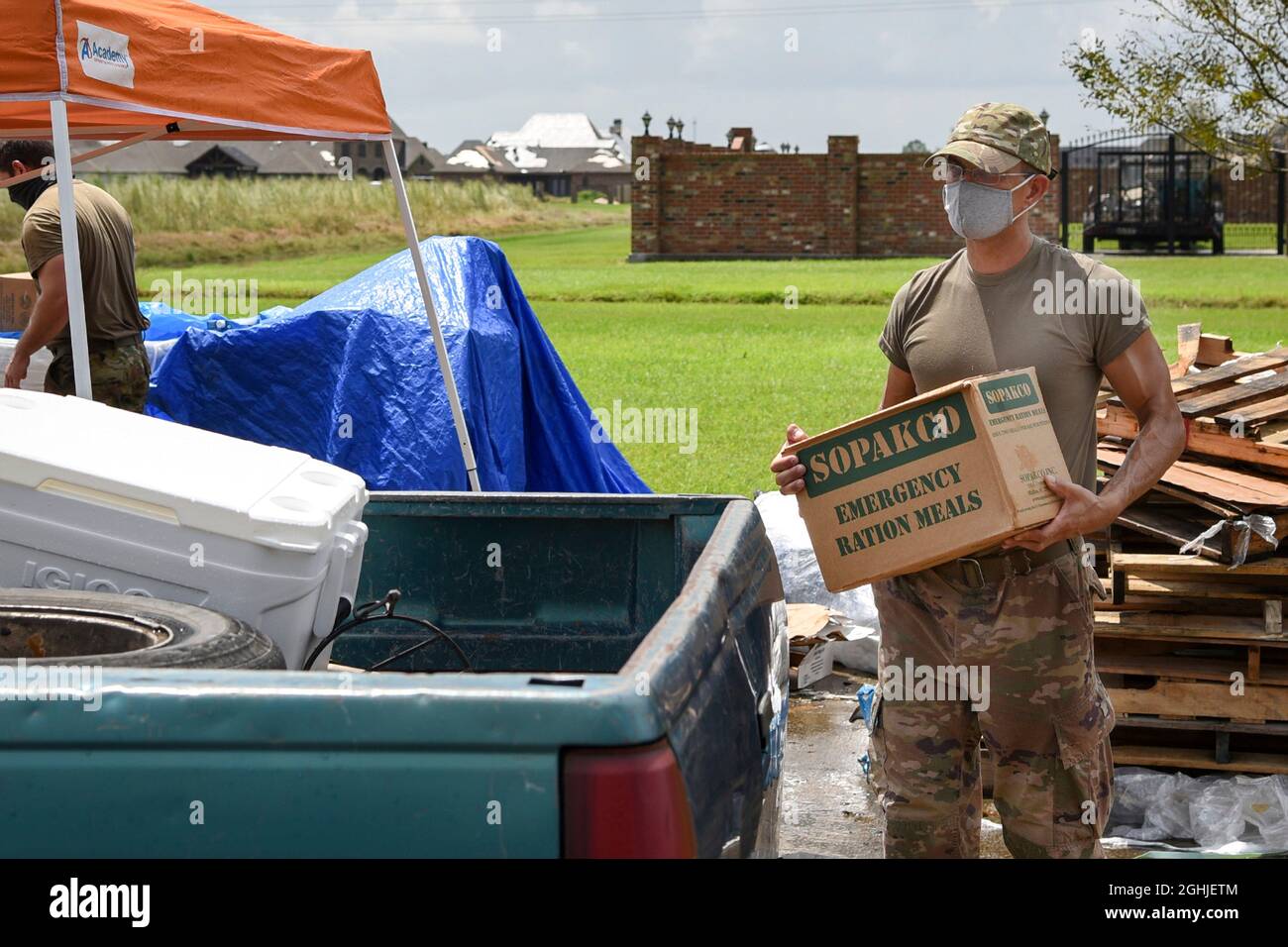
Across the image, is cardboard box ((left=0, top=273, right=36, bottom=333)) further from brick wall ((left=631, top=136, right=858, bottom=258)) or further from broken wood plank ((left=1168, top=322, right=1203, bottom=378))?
brick wall ((left=631, top=136, right=858, bottom=258))

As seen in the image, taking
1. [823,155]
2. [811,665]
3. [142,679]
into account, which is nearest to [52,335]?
[811,665]

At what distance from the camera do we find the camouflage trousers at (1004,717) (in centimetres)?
352

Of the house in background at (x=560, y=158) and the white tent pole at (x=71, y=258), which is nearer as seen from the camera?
the white tent pole at (x=71, y=258)

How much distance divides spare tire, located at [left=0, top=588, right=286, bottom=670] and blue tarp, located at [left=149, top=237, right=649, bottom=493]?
526 centimetres

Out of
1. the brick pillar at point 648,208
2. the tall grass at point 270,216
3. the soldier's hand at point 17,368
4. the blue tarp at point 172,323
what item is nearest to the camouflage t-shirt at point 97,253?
the soldier's hand at point 17,368

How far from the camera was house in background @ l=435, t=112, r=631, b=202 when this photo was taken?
125 meters

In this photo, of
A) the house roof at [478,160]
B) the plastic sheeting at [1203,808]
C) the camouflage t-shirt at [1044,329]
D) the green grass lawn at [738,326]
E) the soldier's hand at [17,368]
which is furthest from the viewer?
the house roof at [478,160]

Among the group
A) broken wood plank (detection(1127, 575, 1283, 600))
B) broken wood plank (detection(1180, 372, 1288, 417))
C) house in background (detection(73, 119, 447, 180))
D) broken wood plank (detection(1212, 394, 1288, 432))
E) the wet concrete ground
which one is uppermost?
house in background (detection(73, 119, 447, 180))

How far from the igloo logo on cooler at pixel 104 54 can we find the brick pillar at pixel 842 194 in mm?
35734

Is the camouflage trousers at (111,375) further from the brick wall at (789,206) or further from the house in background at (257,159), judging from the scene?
the house in background at (257,159)

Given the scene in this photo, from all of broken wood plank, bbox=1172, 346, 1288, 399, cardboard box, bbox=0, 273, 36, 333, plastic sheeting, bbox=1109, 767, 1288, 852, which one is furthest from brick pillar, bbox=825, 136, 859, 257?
plastic sheeting, bbox=1109, 767, 1288, 852

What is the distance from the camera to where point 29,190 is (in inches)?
283

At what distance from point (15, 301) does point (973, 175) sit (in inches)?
290

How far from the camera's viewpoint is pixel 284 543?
117 inches
